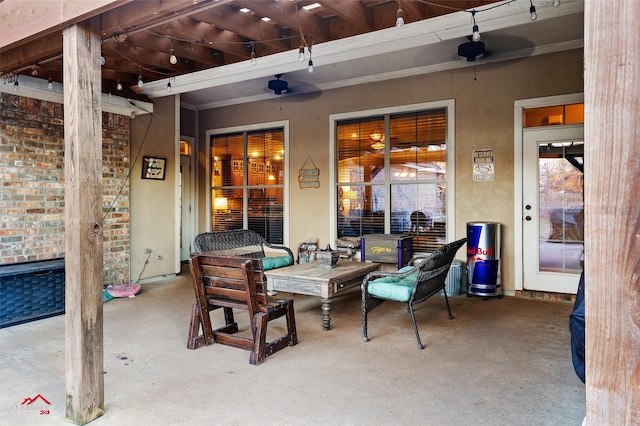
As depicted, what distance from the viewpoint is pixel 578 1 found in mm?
3475

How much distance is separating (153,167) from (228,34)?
2547mm

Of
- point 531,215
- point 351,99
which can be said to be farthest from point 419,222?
point 351,99

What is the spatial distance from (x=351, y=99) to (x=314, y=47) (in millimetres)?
2136

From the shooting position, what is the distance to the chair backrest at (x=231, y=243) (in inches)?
216

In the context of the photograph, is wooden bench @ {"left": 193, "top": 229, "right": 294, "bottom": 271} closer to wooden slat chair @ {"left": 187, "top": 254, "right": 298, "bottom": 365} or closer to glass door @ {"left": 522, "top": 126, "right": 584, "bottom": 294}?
wooden slat chair @ {"left": 187, "top": 254, "right": 298, "bottom": 365}

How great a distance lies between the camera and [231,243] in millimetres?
5992

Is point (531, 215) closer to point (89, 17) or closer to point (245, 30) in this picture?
point (245, 30)

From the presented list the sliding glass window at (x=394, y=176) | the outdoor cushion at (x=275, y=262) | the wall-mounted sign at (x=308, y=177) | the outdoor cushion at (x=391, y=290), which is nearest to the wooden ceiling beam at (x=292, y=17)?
the sliding glass window at (x=394, y=176)

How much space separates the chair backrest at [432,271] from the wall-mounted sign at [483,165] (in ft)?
6.03

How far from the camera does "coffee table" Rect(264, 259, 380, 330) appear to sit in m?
3.91

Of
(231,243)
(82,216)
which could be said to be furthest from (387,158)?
(82,216)

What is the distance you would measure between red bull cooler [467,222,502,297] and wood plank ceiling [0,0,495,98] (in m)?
2.55

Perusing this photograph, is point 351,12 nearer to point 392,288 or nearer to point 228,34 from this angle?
point 228,34

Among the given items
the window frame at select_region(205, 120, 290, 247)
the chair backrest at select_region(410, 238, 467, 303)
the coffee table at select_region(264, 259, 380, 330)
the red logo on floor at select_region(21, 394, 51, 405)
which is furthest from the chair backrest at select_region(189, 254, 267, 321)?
the window frame at select_region(205, 120, 290, 247)
